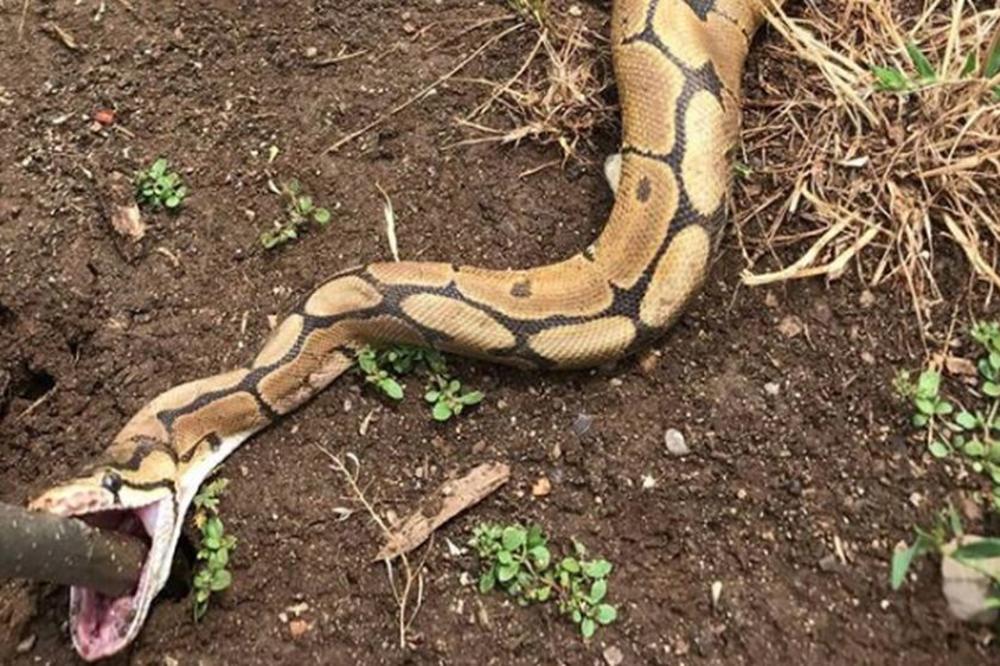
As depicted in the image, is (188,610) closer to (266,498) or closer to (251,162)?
(266,498)

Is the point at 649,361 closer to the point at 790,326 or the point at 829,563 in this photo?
the point at 790,326

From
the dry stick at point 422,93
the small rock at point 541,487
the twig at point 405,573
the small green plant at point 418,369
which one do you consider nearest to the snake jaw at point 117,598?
the twig at point 405,573

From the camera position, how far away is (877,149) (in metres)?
3.57

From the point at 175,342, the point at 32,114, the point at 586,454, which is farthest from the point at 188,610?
the point at 32,114

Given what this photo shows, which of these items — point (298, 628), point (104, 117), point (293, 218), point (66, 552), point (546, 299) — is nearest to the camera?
point (66, 552)

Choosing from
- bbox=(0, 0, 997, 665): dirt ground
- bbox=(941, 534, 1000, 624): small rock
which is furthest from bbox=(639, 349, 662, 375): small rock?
bbox=(941, 534, 1000, 624): small rock

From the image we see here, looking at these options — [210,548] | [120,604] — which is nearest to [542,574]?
[210,548]

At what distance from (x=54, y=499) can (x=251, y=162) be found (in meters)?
1.44

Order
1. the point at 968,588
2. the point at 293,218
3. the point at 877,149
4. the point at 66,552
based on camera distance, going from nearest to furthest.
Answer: the point at 66,552 < the point at 968,588 < the point at 877,149 < the point at 293,218

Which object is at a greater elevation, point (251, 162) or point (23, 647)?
point (251, 162)

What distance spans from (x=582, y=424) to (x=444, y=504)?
0.52m

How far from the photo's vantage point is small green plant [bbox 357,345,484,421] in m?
3.46

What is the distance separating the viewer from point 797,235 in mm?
3576

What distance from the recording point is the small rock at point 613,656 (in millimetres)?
3100
